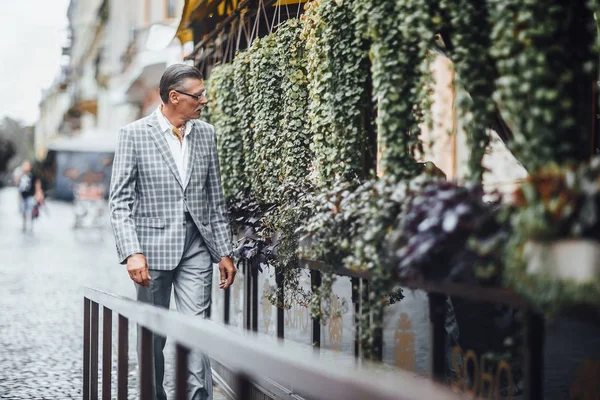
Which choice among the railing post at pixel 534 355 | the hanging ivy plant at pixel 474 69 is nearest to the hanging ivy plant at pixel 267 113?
the hanging ivy plant at pixel 474 69

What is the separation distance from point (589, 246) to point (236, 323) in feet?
13.0

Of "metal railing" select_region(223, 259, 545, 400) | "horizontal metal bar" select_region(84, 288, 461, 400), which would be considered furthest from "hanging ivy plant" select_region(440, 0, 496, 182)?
"horizontal metal bar" select_region(84, 288, 461, 400)

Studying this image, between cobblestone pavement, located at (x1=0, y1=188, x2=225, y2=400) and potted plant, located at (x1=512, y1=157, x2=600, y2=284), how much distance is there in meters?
1.77

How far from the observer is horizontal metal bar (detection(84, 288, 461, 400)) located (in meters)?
1.52

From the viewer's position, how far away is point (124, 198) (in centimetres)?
425

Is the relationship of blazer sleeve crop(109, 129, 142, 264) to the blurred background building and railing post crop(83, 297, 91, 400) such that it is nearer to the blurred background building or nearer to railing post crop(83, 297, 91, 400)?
railing post crop(83, 297, 91, 400)

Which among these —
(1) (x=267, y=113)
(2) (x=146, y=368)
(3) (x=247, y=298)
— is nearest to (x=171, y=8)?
(3) (x=247, y=298)

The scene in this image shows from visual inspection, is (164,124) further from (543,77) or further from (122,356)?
(543,77)

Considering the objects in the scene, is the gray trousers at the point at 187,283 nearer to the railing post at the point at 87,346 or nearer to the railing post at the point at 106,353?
the railing post at the point at 87,346

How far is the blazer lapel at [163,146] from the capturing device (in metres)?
4.35

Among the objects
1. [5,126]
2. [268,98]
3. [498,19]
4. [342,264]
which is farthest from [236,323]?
[5,126]

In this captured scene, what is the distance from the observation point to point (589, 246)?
2006mm

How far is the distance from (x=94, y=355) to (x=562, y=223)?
2534 mm

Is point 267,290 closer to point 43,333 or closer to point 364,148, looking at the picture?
point 364,148
